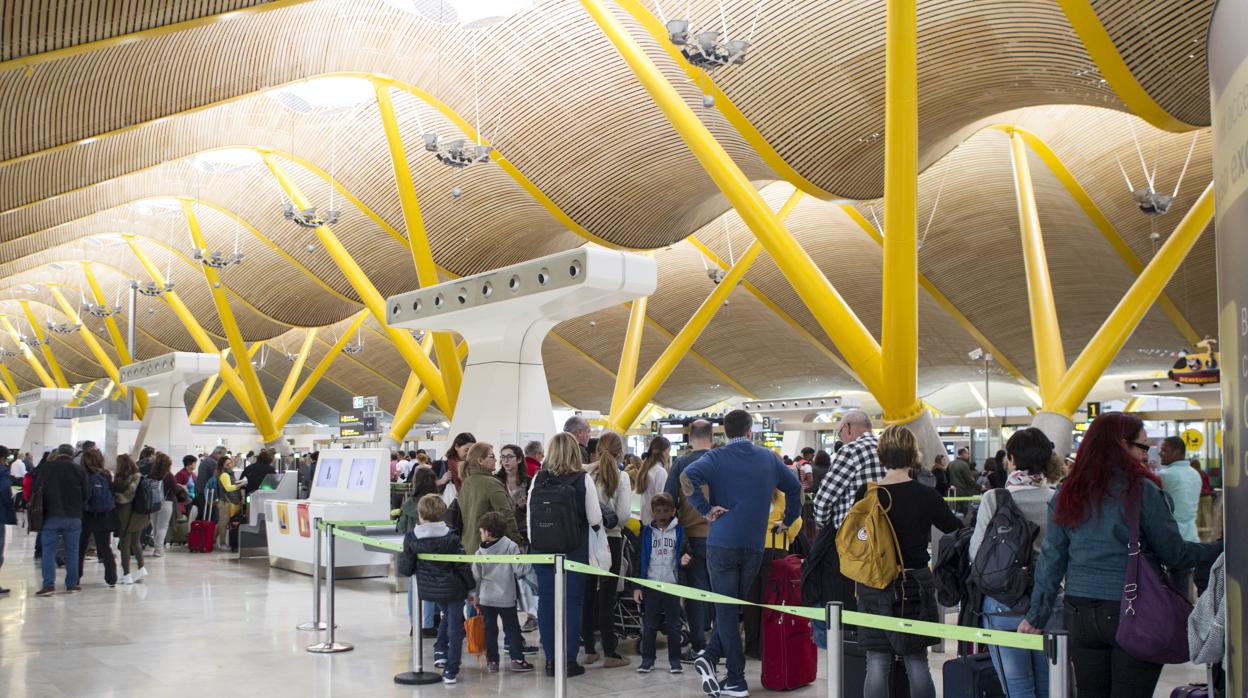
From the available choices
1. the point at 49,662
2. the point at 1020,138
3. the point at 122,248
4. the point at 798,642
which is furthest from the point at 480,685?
the point at 122,248

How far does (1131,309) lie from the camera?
776 inches

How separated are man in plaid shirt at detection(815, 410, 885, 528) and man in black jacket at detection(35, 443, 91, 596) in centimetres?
941

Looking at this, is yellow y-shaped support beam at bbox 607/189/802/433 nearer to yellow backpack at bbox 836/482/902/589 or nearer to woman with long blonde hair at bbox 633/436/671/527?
woman with long blonde hair at bbox 633/436/671/527

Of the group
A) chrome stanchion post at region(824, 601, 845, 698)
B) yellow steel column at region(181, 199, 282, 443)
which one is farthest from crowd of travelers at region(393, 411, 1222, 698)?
yellow steel column at region(181, 199, 282, 443)

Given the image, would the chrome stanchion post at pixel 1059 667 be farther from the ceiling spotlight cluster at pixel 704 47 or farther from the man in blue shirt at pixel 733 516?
the ceiling spotlight cluster at pixel 704 47

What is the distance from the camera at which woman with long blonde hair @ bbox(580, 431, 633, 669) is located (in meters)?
7.98

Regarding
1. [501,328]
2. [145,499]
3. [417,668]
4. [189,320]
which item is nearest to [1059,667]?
[417,668]

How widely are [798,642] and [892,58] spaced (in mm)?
8847

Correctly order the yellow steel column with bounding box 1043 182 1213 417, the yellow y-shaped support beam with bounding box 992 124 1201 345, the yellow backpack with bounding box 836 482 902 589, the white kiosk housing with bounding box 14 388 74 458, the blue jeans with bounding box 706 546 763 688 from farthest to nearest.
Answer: the white kiosk housing with bounding box 14 388 74 458, the yellow y-shaped support beam with bounding box 992 124 1201 345, the yellow steel column with bounding box 1043 182 1213 417, the blue jeans with bounding box 706 546 763 688, the yellow backpack with bounding box 836 482 902 589

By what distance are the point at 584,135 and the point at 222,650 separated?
53.0ft

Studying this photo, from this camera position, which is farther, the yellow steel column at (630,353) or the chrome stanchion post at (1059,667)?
the yellow steel column at (630,353)

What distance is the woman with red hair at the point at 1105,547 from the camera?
4.13m

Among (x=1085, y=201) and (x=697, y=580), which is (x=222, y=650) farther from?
(x=1085, y=201)

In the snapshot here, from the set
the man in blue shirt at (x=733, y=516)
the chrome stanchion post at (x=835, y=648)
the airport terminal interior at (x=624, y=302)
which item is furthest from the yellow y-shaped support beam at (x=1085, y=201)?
the chrome stanchion post at (x=835, y=648)
